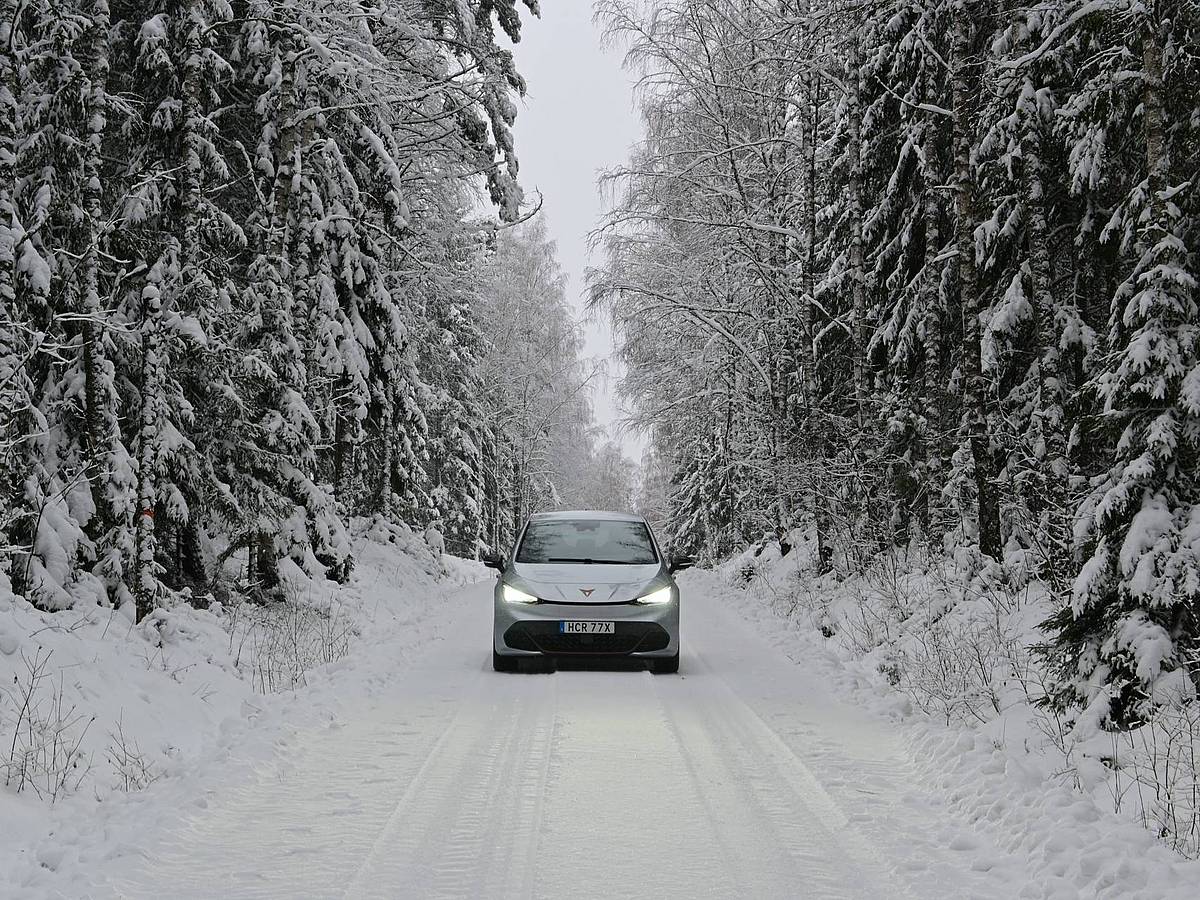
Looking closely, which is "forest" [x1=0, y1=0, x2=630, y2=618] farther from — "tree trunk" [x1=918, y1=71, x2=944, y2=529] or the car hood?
"tree trunk" [x1=918, y1=71, x2=944, y2=529]

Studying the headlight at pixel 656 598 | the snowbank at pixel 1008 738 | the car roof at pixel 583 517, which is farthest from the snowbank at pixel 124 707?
the snowbank at pixel 1008 738

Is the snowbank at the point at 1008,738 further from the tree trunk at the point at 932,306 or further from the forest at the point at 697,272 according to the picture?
the tree trunk at the point at 932,306

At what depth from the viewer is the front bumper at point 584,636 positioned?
1055 cm

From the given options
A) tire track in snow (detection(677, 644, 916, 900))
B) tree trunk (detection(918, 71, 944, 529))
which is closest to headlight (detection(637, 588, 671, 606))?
tire track in snow (detection(677, 644, 916, 900))

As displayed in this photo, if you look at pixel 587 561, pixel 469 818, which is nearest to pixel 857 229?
pixel 587 561

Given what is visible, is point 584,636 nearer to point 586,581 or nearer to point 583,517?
point 586,581

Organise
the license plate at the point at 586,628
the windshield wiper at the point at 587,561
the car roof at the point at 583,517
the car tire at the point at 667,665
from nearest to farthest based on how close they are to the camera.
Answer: the license plate at the point at 586,628
the car tire at the point at 667,665
the windshield wiper at the point at 587,561
the car roof at the point at 583,517

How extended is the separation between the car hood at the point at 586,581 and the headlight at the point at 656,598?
67 mm

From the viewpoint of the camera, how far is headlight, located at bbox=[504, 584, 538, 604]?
10.7 m

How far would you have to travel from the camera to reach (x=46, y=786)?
19.3ft

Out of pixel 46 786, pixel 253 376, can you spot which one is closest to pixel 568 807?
pixel 46 786

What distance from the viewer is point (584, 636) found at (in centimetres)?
1055

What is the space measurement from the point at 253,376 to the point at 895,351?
961 centimetres

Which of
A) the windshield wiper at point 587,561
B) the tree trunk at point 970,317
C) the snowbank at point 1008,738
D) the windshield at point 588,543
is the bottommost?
the snowbank at point 1008,738
